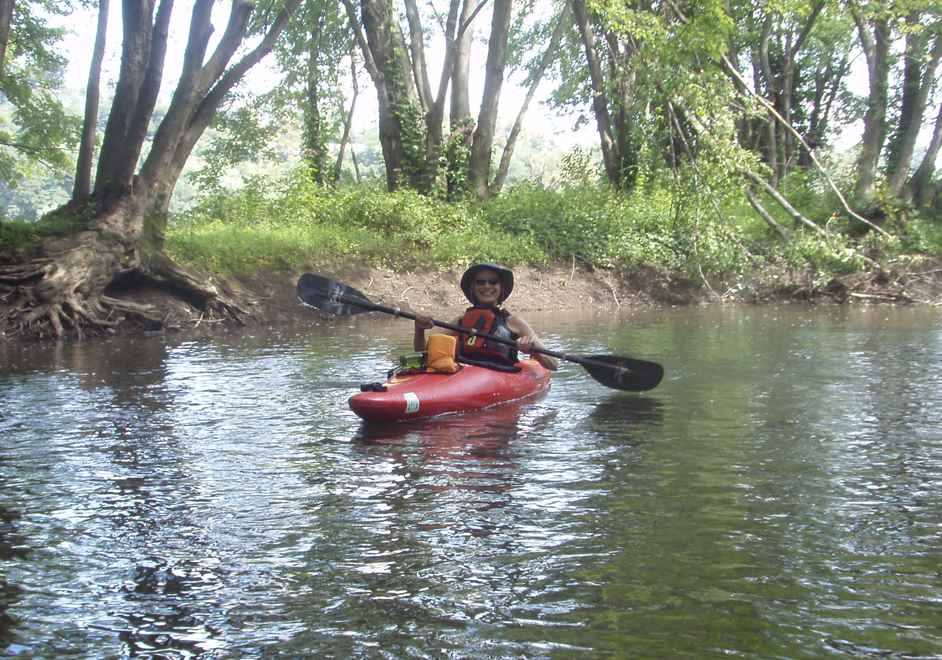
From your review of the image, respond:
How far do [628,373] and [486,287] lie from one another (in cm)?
142

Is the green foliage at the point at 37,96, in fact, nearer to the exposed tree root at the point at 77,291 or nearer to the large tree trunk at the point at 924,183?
the exposed tree root at the point at 77,291

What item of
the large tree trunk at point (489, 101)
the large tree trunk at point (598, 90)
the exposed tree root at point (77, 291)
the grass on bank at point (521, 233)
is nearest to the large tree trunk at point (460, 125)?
the large tree trunk at point (489, 101)

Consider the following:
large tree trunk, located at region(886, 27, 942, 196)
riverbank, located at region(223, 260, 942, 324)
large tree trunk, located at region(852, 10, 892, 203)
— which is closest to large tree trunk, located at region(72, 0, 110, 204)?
riverbank, located at region(223, 260, 942, 324)

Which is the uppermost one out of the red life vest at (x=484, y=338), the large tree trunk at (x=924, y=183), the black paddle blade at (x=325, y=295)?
the large tree trunk at (x=924, y=183)

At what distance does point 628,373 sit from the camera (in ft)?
28.4

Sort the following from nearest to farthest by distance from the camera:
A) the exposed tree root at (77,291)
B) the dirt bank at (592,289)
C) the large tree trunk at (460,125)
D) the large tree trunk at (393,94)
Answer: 1. the exposed tree root at (77,291)
2. the dirt bank at (592,289)
3. the large tree trunk at (393,94)
4. the large tree trunk at (460,125)

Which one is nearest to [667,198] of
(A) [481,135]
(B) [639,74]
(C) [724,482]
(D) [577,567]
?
(A) [481,135]

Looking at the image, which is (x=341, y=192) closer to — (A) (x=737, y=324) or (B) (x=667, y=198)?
(B) (x=667, y=198)

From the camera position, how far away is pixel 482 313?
27.5 feet

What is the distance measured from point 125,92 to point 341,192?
6.65m

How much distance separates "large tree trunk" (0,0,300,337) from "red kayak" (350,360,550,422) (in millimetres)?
6899

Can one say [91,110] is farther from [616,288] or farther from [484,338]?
[484,338]

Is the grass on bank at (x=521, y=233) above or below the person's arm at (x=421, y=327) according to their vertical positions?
above

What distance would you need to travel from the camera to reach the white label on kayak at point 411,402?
23.6ft
